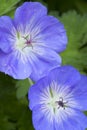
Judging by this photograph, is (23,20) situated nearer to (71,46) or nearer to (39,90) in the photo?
(39,90)

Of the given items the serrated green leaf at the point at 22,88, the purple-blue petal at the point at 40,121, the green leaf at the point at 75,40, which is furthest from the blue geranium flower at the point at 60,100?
the green leaf at the point at 75,40

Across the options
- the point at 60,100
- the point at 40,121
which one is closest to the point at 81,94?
the point at 60,100

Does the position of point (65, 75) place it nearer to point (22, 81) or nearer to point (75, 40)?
point (22, 81)

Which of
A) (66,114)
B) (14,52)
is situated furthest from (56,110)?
(14,52)

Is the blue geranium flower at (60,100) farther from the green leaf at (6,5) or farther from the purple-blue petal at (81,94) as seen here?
the green leaf at (6,5)

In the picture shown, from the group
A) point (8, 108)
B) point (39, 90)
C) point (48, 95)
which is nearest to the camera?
point (39, 90)

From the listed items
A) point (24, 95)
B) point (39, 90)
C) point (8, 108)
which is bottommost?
point (8, 108)

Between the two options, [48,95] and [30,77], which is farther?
[48,95]
